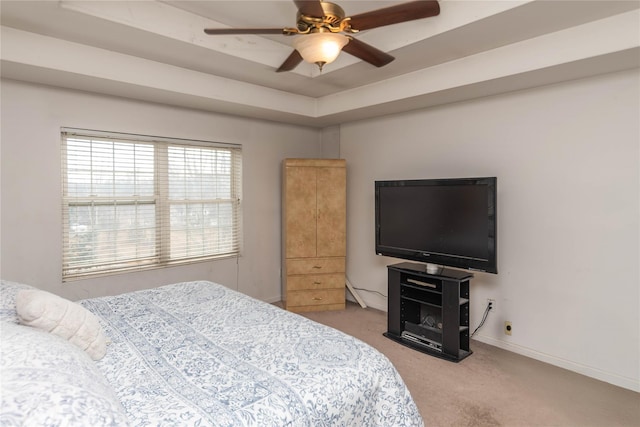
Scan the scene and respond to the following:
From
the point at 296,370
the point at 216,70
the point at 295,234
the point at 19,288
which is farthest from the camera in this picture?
the point at 295,234

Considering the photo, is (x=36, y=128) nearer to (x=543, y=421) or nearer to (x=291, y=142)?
(x=291, y=142)

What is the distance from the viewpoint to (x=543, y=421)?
2.15 m

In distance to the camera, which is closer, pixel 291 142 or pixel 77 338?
pixel 77 338

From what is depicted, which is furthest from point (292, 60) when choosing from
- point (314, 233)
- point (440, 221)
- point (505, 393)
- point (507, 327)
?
point (507, 327)

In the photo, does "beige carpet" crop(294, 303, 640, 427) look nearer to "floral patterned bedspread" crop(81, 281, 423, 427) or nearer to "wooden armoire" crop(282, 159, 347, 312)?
"floral patterned bedspread" crop(81, 281, 423, 427)

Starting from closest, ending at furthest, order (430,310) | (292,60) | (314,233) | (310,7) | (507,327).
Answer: (310,7)
(292,60)
(507,327)
(430,310)
(314,233)

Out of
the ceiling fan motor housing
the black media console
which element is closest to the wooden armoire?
the black media console

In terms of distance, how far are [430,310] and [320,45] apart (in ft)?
8.65

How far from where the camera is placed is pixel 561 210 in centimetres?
283

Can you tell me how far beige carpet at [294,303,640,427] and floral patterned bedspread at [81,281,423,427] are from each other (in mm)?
929

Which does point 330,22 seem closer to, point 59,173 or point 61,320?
point 61,320

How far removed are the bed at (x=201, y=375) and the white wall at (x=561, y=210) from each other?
1.96m

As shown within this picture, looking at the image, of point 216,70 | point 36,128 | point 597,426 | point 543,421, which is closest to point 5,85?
point 36,128

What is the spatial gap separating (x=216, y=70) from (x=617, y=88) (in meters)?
3.12
